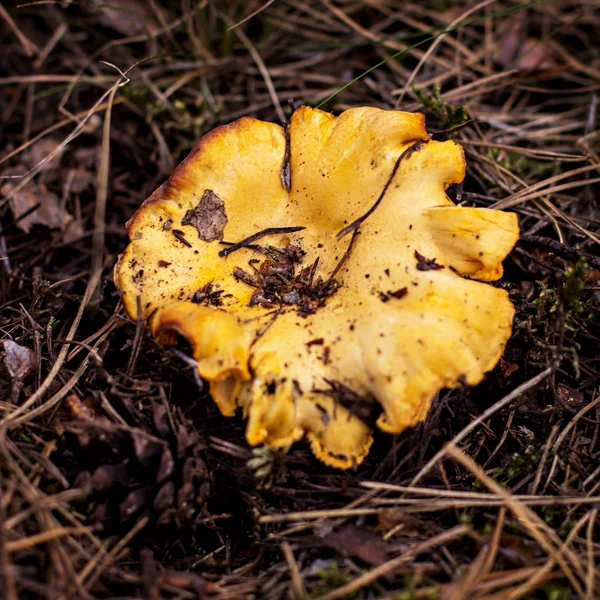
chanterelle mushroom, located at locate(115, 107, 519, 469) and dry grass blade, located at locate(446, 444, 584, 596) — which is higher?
chanterelle mushroom, located at locate(115, 107, 519, 469)

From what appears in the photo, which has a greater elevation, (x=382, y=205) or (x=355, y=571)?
(x=382, y=205)

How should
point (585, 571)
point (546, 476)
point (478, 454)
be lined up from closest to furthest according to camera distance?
point (585, 571)
point (546, 476)
point (478, 454)

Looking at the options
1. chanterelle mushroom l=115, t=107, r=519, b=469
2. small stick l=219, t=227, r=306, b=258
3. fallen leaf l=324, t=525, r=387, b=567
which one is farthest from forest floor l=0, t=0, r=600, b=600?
small stick l=219, t=227, r=306, b=258

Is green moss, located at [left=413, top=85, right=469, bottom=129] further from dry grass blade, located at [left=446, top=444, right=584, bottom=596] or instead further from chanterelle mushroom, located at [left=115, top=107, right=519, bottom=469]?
dry grass blade, located at [left=446, top=444, right=584, bottom=596]

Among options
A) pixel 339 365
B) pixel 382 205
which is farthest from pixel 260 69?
pixel 339 365

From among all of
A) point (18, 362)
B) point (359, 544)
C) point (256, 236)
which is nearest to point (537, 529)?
point (359, 544)

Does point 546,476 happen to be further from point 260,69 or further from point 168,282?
point 260,69

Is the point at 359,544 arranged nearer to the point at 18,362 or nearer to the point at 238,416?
the point at 238,416
